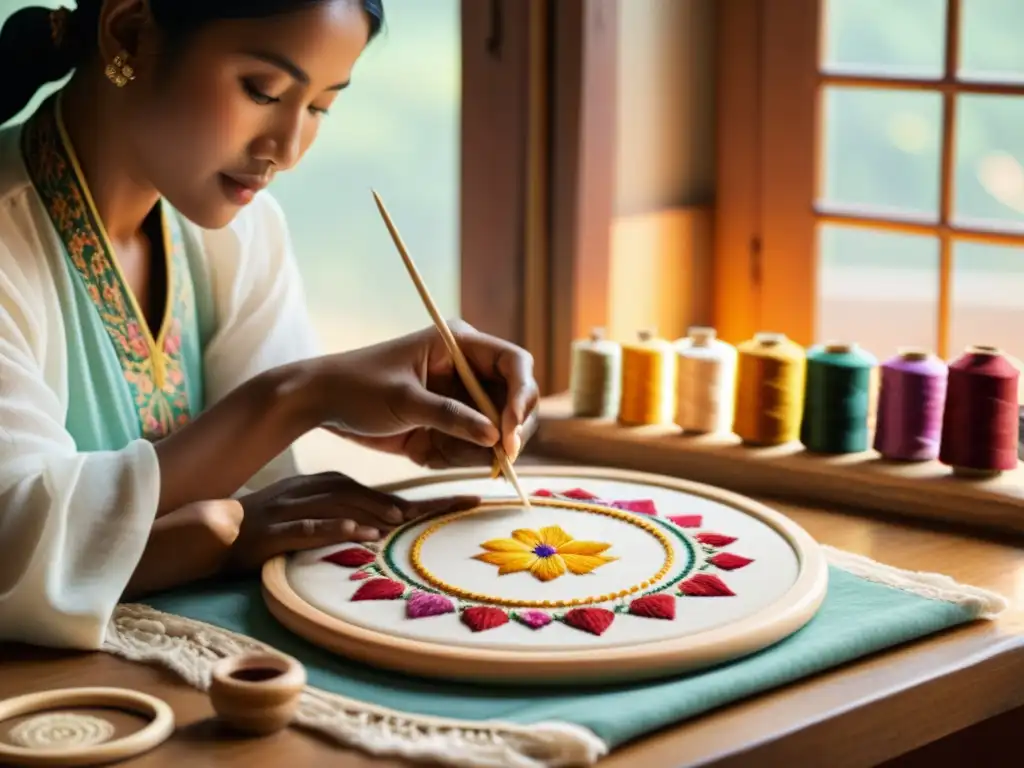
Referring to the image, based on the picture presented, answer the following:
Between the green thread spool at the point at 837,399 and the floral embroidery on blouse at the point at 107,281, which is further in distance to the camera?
the green thread spool at the point at 837,399

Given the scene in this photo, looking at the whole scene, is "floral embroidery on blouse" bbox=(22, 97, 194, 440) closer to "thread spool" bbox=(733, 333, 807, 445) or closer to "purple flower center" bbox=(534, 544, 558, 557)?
"purple flower center" bbox=(534, 544, 558, 557)

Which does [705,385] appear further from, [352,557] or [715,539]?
[352,557]

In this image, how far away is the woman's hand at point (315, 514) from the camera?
4.53 feet

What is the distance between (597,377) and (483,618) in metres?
0.77

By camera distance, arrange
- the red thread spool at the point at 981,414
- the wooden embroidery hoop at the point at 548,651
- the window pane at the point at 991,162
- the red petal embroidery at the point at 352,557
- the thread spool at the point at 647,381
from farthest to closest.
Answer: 1. the window pane at the point at 991,162
2. the thread spool at the point at 647,381
3. the red thread spool at the point at 981,414
4. the red petal embroidery at the point at 352,557
5. the wooden embroidery hoop at the point at 548,651

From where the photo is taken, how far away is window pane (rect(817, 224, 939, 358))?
4.36 m

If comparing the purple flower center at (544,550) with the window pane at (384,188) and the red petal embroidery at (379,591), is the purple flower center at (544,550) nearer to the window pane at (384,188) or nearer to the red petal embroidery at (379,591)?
the red petal embroidery at (379,591)

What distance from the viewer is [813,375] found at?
1748 mm

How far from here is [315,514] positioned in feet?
4.69

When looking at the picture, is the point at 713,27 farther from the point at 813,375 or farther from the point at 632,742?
the point at 632,742

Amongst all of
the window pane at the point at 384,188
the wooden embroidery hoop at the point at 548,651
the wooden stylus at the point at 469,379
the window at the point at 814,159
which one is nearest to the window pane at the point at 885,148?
the window pane at the point at 384,188

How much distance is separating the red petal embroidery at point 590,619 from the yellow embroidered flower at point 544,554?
0.09m

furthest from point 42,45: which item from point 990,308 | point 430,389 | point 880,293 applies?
point 880,293

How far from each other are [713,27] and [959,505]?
96 centimetres
